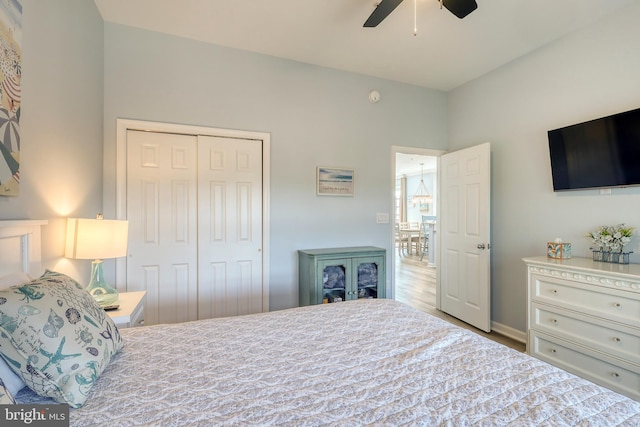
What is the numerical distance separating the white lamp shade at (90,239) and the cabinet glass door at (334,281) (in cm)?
173

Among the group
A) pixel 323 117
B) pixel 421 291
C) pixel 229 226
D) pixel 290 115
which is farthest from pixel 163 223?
pixel 421 291

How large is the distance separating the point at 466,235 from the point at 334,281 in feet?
5.30

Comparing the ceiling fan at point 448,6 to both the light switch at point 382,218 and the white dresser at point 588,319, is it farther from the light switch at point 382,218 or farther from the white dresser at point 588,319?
the light switch at point 382,218

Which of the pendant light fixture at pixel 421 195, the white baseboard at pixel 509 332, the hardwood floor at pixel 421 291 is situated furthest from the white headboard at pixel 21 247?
the pendant light fixture at pixel 421 195

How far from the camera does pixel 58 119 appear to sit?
5.31 ft

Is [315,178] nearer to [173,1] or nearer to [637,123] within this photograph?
[173,1]

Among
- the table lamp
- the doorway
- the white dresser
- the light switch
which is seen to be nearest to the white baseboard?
the white dresser

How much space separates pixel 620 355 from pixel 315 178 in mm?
2660

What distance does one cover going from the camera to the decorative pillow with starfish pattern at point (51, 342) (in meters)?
0.81

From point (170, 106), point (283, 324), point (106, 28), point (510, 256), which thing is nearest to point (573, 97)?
Result: point (510, 256)

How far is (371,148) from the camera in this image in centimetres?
344

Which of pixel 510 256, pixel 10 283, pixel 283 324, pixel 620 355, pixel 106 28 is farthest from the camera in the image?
pixel 510 256

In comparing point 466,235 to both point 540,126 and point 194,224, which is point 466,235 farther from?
point 194,224

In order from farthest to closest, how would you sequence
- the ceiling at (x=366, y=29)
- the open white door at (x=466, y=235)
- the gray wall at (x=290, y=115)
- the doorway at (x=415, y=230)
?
1. the doorway at (x=415, y=230)
2. the open white door at (x=466, y=235)
3. the gray wall at (x=290, y=115)
4. the ceiling at (x=366, y=29)
